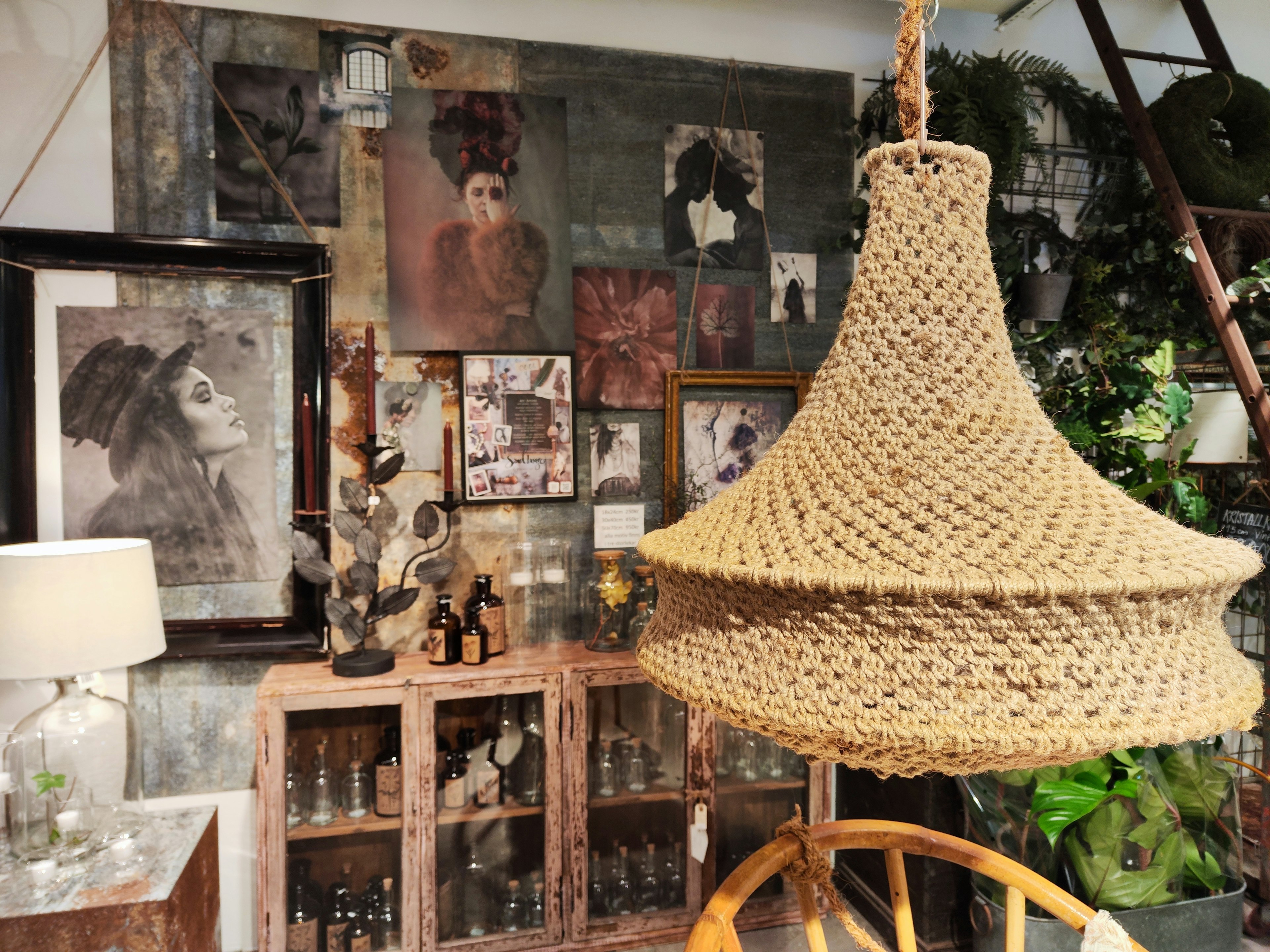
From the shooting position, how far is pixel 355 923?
198 centimetres

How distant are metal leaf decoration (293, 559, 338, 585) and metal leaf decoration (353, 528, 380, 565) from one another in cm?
9

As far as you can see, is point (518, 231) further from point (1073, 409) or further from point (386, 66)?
point (1073, 409)

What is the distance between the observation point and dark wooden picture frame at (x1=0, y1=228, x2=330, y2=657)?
6.55ft

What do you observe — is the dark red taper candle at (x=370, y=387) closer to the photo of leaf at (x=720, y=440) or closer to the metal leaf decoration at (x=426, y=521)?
the metal leaf decoration at (x=426, y=521)

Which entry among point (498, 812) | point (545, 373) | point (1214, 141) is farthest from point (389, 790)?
point (1214, 141)

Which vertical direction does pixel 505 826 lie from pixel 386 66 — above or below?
below

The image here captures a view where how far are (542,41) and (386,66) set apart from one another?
1.45ft

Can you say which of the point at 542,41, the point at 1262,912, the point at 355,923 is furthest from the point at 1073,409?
the point at 355,923

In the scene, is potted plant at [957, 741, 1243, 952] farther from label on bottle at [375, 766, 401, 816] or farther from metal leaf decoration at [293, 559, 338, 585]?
metal leaf decoration at [293, 559, 338, 585]

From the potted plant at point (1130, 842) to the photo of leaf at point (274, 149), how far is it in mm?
2244

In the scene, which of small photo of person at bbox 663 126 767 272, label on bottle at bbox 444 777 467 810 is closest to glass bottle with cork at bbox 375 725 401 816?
label on bottle at bbox 444 777 467 810

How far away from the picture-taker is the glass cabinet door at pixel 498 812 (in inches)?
79.7

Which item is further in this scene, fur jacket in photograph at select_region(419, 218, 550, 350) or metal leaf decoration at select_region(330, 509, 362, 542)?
fur jacket in photograph at select_region(419, 218, 550, 350)

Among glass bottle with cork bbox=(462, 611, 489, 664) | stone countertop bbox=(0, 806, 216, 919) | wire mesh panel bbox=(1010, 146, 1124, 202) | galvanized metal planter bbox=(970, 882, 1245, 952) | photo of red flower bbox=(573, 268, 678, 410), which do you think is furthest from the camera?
wire mesh panel bbox=(1010, 146, 1124, 202)
